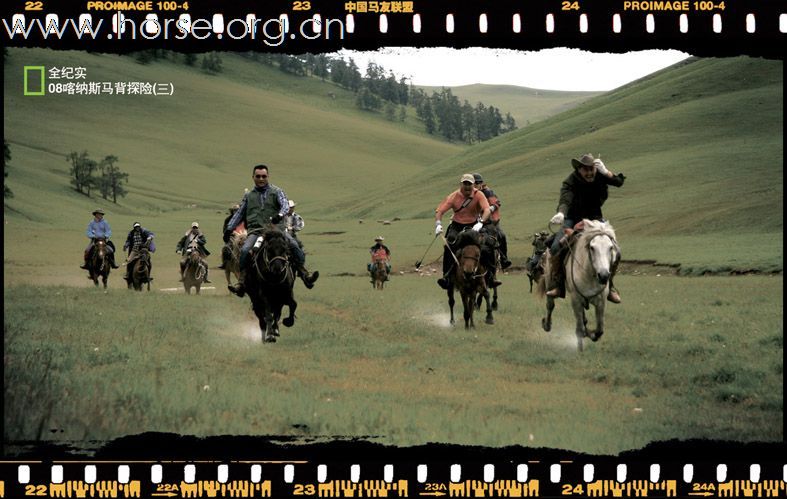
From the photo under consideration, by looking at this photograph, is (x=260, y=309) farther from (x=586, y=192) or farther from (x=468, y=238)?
(x=586, y=192)

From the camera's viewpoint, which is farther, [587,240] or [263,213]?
[263,213]

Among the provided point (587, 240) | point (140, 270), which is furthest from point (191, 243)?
point (587, 240)

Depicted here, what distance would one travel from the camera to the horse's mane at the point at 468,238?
1838 cm

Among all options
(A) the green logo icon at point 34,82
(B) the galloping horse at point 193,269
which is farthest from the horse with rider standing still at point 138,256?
(A) the green logo icon at point 34,82

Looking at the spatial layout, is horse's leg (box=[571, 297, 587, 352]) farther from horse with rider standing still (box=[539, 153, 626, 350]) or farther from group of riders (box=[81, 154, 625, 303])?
group of riders (box=[81, 154, 625, 303])

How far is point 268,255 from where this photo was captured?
50.2 feet

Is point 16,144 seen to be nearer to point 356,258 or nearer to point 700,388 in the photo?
point 356,258

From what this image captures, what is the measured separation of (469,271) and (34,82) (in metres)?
11.3

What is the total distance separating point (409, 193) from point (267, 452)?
341 feet

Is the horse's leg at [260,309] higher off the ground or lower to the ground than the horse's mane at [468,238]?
lower

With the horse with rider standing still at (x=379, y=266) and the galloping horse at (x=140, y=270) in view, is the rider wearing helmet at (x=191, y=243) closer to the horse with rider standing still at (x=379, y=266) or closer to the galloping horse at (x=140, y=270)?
the galloping horse at (x=140, y=270)

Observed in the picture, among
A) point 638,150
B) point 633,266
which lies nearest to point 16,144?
point 638,150

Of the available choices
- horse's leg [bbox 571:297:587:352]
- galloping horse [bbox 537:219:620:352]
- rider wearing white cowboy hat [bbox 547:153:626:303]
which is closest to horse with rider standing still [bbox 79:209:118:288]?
rider wearing white cowboy hat [bbox 547:153:626:303]

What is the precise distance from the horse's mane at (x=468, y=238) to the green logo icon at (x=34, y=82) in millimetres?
11267
